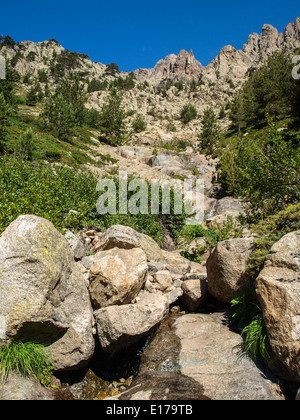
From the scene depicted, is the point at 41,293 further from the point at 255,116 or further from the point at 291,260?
the point at 255,116

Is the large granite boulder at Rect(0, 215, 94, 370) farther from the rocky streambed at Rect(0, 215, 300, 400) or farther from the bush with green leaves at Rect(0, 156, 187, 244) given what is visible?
the bush with green leaves at Rect(0, 156, 187, 244)

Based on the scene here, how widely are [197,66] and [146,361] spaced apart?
16032cm

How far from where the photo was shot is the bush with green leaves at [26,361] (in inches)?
151

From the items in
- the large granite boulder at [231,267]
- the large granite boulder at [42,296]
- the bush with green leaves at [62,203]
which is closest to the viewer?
the large granite boulder at [42,296]

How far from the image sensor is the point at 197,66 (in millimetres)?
136375

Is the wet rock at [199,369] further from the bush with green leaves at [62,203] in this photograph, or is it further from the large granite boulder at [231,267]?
the bush with green leaves at [62,203]

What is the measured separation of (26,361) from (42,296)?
3.47 ft

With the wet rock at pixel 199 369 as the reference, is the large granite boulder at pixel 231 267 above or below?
above

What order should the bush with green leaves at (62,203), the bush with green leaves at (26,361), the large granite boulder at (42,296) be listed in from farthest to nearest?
the bush with green leaves at (62,203)
the large granite boulder at (42,296)
the bush with green leaves at (26,361)

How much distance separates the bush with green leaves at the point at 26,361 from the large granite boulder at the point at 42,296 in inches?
5.8

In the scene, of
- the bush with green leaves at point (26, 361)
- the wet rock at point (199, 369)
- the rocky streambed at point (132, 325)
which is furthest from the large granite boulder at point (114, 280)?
the bush with green leaves at point (26, 361)

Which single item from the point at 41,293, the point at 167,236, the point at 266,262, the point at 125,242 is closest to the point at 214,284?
the point at 266,262

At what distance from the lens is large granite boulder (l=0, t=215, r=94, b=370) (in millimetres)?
4160

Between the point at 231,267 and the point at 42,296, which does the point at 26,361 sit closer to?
the point at 42,296
